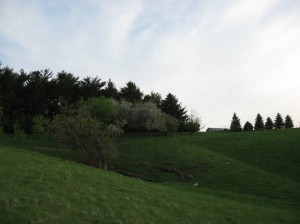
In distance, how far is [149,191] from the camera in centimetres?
2316

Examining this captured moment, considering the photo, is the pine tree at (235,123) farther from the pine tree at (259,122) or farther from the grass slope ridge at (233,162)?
the grass slope ridge at (233,162)

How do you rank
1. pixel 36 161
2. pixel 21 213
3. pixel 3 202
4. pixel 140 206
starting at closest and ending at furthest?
pixel 21 213 < pixel 3 202 < pixel 140 206 < pixel 36 161

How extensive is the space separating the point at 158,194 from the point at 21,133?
125ft

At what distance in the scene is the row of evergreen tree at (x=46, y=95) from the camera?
73.0 meters

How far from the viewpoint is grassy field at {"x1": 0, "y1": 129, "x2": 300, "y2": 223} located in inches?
616

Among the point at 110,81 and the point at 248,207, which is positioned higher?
the point at 110,81

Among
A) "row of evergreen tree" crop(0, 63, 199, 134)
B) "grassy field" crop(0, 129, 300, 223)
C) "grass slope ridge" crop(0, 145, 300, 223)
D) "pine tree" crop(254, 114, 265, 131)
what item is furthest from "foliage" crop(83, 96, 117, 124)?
"pine tree" crop(254, 114, 265, 131)

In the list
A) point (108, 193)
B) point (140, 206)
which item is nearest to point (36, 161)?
point (108, 193)

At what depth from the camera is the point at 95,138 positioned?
39125 millimetres

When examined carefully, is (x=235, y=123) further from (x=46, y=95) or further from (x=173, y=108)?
(x=46, y=95)

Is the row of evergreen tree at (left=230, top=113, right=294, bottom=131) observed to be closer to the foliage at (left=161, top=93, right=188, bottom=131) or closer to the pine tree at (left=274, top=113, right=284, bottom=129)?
the pine tree at (left=274, top=113, right=284, bottom=129)

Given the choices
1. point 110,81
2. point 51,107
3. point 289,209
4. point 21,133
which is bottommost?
point 289,209

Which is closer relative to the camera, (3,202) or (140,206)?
(3,202)

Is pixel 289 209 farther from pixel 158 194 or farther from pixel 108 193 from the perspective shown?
pixel 108 193
